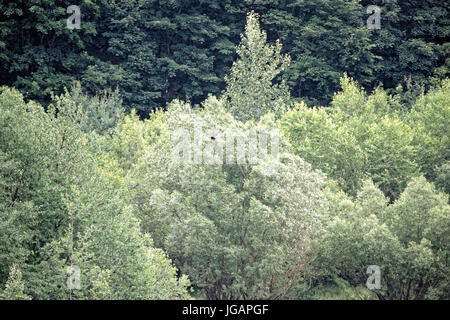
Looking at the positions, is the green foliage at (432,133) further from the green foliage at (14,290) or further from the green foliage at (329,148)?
the green foliage at (14,290)

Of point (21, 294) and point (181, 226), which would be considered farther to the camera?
point (181, 226)

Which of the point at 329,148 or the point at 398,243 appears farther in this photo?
the point at 329,148

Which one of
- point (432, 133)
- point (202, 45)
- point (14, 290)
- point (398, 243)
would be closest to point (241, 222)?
point (398, 243)

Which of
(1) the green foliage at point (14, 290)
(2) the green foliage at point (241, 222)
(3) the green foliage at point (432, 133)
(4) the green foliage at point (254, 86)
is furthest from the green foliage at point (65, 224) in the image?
(3) the green foliage at point (432, 133)

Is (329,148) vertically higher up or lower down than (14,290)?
higher up

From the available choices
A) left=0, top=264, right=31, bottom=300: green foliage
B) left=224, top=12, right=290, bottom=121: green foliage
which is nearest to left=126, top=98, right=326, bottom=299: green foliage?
left=0, top=264, right=31, bottom=300: green foliage

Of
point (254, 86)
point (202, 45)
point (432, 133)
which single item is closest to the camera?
point (432, 133)

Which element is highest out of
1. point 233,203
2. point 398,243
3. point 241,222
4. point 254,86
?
point 254,86

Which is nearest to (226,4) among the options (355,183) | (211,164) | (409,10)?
(409,10)

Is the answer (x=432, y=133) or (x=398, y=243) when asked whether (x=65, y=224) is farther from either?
(x=432, y=133)

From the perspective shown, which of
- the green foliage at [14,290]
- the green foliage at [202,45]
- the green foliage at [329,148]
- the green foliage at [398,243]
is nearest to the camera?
the green foliage at [14,290]
